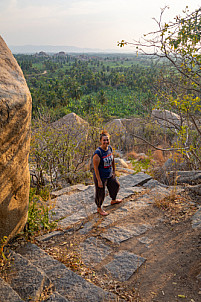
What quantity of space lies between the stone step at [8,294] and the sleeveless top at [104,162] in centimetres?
232

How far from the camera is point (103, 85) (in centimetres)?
5612

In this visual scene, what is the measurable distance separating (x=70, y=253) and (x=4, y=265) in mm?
876

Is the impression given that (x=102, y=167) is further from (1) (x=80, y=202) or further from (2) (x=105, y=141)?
(1) (x=80, y=202)

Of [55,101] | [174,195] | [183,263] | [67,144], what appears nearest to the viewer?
[183,263]

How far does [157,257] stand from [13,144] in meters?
2.27

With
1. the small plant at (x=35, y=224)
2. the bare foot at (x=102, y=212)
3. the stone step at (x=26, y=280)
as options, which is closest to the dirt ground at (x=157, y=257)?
the bare foot at (x=102, y=212)

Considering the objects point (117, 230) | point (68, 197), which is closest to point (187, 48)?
point (117, 230)

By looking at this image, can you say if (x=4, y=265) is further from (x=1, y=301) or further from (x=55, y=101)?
(x=55, y=101)

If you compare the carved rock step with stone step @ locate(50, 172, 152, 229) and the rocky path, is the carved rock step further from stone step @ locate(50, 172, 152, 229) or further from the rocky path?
stone step @ locate(50, 172, 152, 229)

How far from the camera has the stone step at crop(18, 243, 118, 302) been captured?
2.39 m

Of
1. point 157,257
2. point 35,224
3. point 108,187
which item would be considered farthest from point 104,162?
point 157,257

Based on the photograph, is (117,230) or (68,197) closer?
(117,230)

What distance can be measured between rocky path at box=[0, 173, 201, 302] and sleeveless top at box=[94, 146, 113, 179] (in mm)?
715

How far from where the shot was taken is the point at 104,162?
4.15 meters
